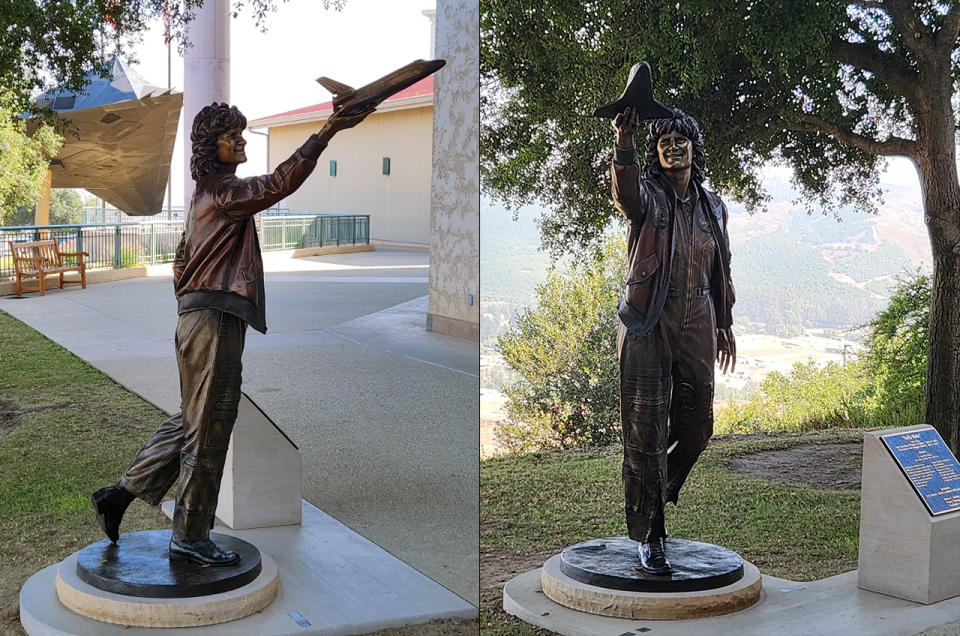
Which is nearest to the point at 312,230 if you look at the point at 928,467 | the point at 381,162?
the point at 381,162

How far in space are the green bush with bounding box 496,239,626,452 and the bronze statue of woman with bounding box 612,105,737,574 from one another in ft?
22.8

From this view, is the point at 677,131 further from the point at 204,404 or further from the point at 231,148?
the point at 204,404

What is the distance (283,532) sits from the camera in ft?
15.1

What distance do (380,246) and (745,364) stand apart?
628 centimetres

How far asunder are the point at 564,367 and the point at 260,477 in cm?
691

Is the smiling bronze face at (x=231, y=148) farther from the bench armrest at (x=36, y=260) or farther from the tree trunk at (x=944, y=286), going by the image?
the tree trunk at (x=944, y=286)

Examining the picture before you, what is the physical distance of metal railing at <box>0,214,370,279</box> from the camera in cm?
502

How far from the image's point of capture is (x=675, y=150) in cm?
404

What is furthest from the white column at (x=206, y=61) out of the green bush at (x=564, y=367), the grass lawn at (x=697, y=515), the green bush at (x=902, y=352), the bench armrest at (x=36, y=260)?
the green bush at (x=902, y=352)

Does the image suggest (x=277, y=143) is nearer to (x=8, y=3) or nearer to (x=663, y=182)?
(x=663, y=182)

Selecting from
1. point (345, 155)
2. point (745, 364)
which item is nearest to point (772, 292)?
point (745, 364)

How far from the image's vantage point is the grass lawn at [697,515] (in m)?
5.97

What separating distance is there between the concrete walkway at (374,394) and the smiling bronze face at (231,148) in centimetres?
140

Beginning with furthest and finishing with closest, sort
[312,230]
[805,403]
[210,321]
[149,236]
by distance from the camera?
[805,403]
[149,236]
[312,230]
[210,321]
